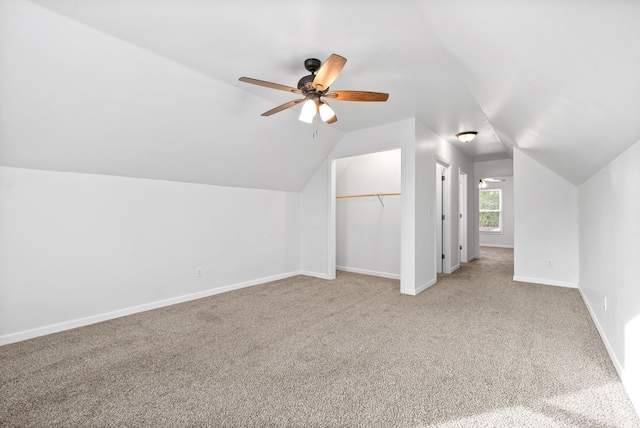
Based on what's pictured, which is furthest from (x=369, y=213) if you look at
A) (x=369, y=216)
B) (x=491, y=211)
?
(x=491, y=211)

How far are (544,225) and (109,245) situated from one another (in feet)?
19.1

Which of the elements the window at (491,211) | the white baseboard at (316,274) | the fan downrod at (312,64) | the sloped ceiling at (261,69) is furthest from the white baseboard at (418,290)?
the window at (491,211)

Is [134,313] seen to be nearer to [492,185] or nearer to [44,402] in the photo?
[44,402]

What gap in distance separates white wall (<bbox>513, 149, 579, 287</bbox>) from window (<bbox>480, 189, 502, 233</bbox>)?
17.7 feet

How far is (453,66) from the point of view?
253cm

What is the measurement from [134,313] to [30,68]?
2.38 metres

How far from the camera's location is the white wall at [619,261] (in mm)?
1641

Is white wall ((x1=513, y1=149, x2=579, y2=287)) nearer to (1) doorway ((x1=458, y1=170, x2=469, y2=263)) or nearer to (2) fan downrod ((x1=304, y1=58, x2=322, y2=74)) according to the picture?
(1) doorway ((x1=458, y1=170, x2=469, y2=263))

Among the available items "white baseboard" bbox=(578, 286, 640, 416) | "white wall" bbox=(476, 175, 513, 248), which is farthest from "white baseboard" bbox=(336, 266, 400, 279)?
"white wall" bbox=(476, 175, 513, 248)

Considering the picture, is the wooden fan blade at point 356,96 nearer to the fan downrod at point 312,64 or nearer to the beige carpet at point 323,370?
the fan downrod at point 312,64

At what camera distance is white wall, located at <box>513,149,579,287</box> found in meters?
4.21

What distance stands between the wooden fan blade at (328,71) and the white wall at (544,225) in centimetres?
395

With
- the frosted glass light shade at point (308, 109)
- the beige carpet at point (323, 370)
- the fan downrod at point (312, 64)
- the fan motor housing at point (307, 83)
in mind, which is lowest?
the beige carpet at point (323, 370)

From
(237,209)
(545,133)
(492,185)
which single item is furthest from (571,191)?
(492,185)
